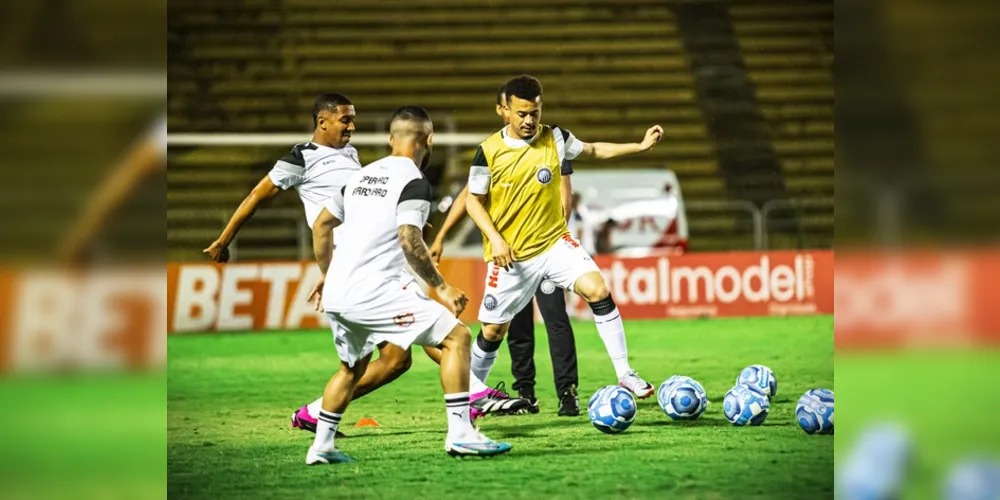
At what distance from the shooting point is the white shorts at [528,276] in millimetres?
5688

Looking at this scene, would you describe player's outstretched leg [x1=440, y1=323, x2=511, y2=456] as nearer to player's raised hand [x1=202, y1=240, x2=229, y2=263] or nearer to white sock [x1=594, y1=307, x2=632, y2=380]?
player's raised hand [x1=202, y1=240, x2=229, y2=263]

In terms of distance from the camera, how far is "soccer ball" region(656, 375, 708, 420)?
541cm

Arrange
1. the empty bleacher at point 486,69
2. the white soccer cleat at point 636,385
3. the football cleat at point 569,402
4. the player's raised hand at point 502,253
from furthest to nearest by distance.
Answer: the empty bleacher at point 486,69
the football cleat at point 569,402
the white soccer cleat at point 636,385
the player's raised hand at point 502,253

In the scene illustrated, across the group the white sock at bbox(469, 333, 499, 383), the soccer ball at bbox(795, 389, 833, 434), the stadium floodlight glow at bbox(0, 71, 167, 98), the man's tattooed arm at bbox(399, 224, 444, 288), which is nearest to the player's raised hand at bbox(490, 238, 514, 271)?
the white sock at bbox(469, 333, 499, 383)

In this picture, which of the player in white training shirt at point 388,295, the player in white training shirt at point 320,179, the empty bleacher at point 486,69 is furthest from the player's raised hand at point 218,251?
the empty bleacher at point 486,69

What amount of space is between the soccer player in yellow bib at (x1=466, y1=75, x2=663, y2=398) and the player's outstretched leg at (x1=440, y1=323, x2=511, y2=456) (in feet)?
3.60

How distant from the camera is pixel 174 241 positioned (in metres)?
13.6

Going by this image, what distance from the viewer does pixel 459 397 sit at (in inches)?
180

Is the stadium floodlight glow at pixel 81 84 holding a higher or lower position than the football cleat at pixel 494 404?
higher

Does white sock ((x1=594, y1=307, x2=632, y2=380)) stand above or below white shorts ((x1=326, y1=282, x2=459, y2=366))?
below

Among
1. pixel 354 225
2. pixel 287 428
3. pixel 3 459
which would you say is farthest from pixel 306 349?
pixel 3 459

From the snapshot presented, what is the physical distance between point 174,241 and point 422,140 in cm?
952

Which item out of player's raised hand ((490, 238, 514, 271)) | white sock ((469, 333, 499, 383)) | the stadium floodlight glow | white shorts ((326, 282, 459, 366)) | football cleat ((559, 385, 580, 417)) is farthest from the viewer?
white sock ((469, 333, 499, 383))

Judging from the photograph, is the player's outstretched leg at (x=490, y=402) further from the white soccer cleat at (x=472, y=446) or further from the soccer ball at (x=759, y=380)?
the white soccer cleat at (x=472, y=446)
